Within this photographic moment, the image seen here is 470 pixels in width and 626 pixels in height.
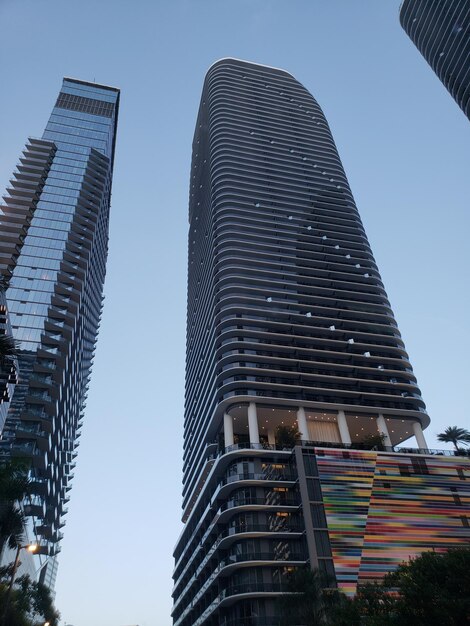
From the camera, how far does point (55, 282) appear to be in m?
113

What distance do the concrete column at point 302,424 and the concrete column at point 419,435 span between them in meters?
18.3

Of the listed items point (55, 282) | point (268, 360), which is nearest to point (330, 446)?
point (268, 360)

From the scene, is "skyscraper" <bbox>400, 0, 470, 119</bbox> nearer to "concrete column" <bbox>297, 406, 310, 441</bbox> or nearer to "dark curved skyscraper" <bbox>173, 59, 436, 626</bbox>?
"dark curved skyscraper" <bbox>173, 59, 436, 626</bbox>

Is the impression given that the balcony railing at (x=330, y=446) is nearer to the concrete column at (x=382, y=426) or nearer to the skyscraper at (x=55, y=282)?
the concrete column at (x=382, y=426)

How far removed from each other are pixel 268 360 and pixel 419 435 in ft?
86.8

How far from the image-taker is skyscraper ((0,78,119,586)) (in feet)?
313

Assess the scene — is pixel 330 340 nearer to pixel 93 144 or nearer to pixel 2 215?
pixel 2 215

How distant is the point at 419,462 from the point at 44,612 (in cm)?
4939

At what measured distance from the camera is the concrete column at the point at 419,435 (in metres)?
82.2

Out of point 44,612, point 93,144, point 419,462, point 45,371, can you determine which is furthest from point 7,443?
point 93,144

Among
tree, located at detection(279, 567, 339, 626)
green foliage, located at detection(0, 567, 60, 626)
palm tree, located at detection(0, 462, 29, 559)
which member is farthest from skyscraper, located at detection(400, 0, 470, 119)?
green foliage, located at detection(0, 567, 60, 626)

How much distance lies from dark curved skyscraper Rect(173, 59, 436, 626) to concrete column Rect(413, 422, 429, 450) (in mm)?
239

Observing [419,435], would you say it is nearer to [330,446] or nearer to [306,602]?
[330,446]

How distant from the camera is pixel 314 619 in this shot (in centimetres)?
4628
